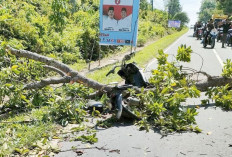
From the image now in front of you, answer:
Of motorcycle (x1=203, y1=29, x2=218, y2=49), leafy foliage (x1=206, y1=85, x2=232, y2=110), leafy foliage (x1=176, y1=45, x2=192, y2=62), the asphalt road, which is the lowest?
the asphalt road

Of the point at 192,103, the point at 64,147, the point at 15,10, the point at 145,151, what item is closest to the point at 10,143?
the point at 64,147

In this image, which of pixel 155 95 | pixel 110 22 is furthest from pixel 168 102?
pixel 110 22

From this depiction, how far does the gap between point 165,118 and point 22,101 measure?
2783mm

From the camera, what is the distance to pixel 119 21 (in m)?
10.4

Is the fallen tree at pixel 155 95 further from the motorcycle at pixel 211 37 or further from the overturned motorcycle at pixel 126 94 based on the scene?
the motorcycle at pixel 211 37

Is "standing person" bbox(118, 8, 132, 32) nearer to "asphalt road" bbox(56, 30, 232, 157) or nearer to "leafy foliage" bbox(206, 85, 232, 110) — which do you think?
"leafy foliage" bbox(206, 85, 232, 110)

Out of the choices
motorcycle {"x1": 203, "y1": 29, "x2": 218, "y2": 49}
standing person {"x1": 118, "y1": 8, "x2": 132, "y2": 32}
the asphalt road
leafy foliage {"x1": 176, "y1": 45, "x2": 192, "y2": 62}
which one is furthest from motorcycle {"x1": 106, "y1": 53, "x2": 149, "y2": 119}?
motorcycle {"x1": 203, "y1": 29, "x2": 218, "y2": 49}

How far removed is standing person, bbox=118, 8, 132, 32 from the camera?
1017cm

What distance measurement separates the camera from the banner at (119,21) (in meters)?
10.1

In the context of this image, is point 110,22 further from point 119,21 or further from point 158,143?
point 158,143

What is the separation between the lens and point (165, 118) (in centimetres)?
483

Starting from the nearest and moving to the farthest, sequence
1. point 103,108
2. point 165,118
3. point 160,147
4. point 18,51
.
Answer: point 160,147 → point 165,118 → point 103,108 → point 18,51

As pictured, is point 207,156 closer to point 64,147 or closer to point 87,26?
point 64,147

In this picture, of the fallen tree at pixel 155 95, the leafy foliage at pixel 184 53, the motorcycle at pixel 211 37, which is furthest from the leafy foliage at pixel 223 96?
the motorcycle at pixel 211 37
